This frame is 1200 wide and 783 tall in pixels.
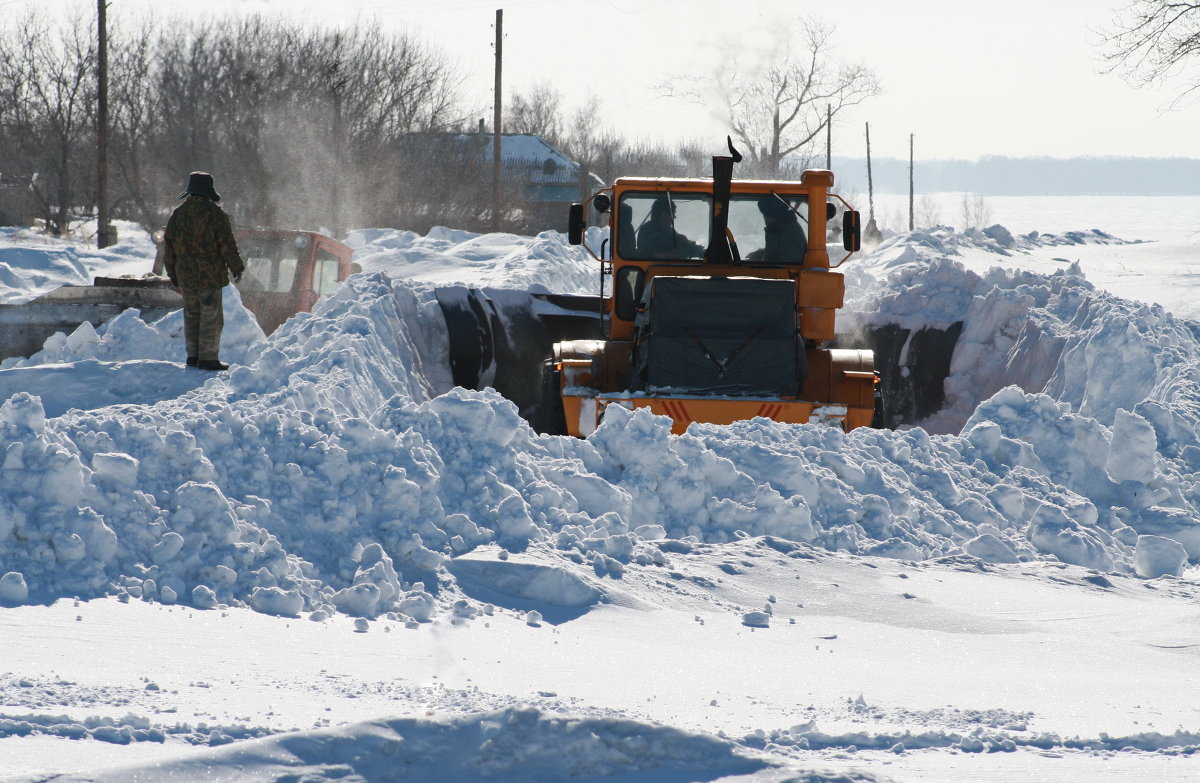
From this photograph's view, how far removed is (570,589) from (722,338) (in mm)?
3613

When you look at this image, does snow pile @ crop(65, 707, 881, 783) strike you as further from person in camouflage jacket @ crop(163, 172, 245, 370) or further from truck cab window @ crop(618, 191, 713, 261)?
truck cab window @ crop(618, 191, 713, 261)

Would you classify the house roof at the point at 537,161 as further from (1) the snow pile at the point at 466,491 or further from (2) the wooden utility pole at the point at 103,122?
(1) the snow pile at the point at 466,491

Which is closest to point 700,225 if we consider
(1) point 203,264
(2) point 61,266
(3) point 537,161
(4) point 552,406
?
(4) point 552,406

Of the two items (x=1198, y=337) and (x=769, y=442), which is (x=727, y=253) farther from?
(x=1198, y=337)

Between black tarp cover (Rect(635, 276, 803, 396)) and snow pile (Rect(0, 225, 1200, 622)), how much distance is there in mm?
1214

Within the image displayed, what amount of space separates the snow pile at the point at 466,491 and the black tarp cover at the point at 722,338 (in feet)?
3.98

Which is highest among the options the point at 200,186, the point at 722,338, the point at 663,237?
the point at 200,186

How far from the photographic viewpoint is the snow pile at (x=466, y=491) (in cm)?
423

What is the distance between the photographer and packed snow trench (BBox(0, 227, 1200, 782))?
2.88 meters

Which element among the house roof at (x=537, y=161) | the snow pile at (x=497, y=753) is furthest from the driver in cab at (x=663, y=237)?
the house roof at (x=537, y=161)

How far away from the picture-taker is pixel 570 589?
14.7 feet

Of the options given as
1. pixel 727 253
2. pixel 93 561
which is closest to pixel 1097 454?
pixel 727 253

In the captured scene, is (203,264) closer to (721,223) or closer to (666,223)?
(666,223)

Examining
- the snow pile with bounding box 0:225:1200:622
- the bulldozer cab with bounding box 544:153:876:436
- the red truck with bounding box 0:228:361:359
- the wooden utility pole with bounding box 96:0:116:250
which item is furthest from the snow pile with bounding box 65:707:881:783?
the wooden utility pole with bounding box 96:0:116:250
